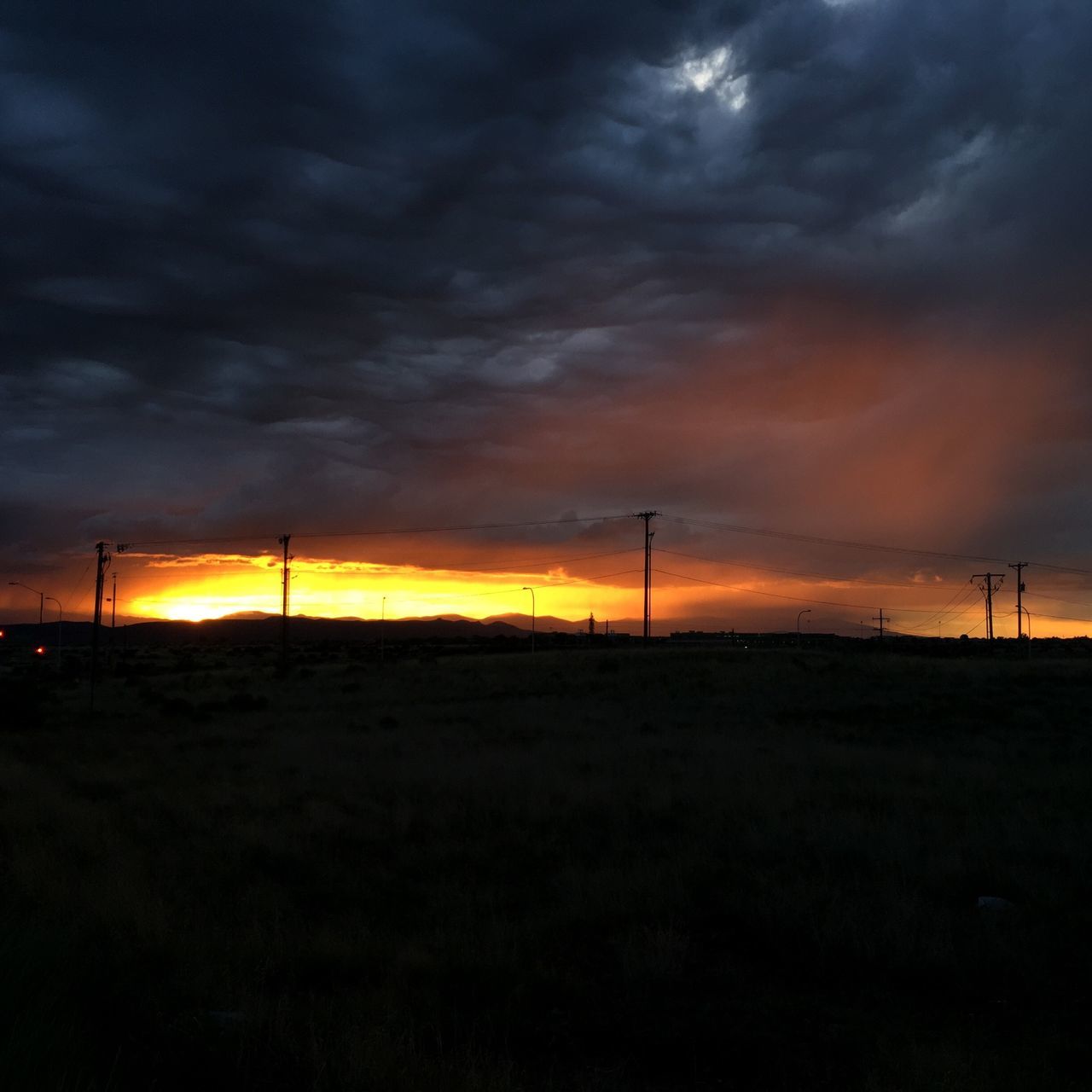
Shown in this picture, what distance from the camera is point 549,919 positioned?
10.1 metres

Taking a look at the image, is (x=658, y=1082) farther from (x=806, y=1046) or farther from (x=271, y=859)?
(x=271, y=859)

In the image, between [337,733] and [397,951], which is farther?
[337,733]

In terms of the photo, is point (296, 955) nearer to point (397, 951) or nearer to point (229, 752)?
point (397, 951)

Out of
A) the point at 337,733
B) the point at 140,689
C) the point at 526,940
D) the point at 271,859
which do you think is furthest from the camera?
the point at 140,689

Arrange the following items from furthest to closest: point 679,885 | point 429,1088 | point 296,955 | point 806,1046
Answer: point 679,885 → point 296,955 → point 806,1046 → point 429,1088

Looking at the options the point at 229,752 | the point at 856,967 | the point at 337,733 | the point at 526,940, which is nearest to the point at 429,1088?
the point at 526,940

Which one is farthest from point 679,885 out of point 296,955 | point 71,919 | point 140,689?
point 140,689

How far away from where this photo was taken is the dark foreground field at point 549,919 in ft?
21.4

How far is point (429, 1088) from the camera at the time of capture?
573cm

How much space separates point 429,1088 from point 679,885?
5.85 meters

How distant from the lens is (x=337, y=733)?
3094 cm

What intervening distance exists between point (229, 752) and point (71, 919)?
667 inches

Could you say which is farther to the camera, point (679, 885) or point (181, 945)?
point (679, 885)

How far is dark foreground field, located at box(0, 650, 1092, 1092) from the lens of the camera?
651 cm
